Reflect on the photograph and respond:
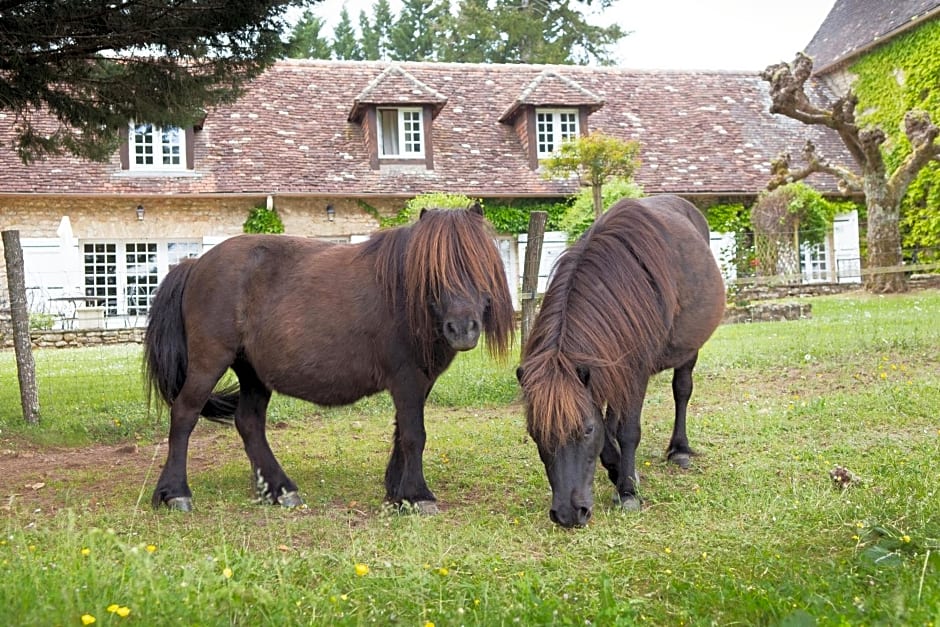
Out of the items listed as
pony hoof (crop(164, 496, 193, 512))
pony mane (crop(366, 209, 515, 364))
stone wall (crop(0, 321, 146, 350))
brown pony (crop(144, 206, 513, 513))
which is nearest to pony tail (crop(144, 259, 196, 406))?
brown pony (crop(144, 206, 513, 513))

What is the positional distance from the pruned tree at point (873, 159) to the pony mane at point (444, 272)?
13806 mm

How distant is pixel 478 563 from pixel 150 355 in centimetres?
293

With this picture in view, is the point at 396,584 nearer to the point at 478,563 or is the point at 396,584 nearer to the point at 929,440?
the point at 478,563

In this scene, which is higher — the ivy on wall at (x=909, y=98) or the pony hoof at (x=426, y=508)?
the ivy on wall at (x=909, y=98)

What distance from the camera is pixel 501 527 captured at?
427 cm

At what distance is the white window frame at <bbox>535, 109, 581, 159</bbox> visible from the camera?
21.1 m

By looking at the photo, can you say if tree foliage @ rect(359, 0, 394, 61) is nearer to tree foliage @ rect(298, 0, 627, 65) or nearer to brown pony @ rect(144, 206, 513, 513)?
tree foliage @ rect(298, 0, 627, 65)

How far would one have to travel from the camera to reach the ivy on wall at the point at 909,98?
21578 mm

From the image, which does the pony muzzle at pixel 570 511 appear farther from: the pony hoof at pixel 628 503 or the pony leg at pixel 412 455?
the pony leg at pixel 412 455

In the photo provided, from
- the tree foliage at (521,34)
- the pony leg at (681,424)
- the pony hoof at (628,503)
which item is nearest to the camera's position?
the pony hoof at (628,503)

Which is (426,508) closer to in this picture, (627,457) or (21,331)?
(627,457)

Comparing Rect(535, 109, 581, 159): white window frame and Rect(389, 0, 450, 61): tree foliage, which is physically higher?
Rect(389, 0, 450, 61): tree foliage

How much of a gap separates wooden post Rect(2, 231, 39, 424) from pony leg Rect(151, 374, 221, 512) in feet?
11.4

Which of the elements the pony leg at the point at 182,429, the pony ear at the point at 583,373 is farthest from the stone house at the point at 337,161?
the pony ear at the point at 583,373
